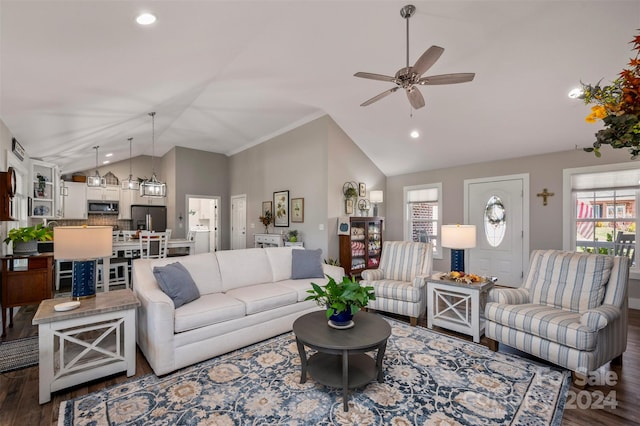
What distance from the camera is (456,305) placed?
10.8ft

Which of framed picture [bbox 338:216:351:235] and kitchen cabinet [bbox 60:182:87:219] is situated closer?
framed picture [bbox 338:216:351:235]

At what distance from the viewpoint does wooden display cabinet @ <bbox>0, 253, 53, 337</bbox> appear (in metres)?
3.31

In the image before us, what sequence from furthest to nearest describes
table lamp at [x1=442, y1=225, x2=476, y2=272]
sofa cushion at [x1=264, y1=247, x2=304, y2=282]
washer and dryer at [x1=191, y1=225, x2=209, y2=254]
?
washer and dryer at [x1=191, y1=225, x2=209, y2=254], sofa cushion at [x1=264, y1=247, x2=304, y2=282], table lamp at [x1=442, y1=225, x2=476, y2=272]

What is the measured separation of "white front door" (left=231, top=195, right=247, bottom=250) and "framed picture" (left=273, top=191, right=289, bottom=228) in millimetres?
1456

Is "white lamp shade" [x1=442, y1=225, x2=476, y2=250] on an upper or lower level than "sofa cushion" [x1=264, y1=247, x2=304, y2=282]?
upper

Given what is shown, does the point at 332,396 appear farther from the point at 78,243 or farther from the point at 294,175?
the point at 294,175

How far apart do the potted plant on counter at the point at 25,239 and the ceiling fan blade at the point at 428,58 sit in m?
4.46

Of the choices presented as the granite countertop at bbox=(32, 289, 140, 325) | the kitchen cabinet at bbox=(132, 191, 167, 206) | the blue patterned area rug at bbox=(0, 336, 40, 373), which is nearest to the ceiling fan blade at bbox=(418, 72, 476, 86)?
the granite countertop at bbox=(32, 289, 140, 325)

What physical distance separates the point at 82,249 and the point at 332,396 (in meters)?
2.24

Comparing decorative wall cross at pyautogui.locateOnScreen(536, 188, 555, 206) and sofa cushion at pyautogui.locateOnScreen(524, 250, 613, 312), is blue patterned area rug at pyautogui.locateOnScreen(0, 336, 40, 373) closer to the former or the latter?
sofa cushion at pyautogui.locateOnScreen(524, 250, 613, 312)

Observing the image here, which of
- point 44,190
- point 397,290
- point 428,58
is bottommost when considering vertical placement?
point 397,290

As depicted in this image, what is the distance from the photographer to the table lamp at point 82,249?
91.5 inches

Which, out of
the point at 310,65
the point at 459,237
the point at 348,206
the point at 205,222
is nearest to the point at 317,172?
the point at 348,206

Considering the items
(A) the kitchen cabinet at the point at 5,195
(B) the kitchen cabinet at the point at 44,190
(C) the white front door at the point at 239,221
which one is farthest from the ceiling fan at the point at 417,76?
(C) the white front door at the point at 239,221
